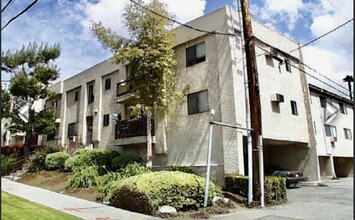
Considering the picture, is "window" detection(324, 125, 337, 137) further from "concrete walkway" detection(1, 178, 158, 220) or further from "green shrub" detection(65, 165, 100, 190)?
"concrete walkway" detection(1, 178, 158, 220)

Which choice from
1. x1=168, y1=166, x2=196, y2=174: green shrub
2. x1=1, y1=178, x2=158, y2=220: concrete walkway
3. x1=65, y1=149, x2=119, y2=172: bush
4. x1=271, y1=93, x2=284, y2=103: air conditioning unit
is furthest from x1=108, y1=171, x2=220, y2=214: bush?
x1=271, y1=93, x2=284, y2=103: air conditioning unit

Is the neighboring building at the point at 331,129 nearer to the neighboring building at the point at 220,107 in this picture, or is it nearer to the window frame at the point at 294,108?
the neighboring building at the point at 220,107

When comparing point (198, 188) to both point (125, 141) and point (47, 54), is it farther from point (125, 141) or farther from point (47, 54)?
point (47, 54)

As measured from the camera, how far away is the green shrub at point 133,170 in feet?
50.5

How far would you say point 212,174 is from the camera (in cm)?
1528

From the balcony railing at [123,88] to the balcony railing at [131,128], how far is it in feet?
6.38

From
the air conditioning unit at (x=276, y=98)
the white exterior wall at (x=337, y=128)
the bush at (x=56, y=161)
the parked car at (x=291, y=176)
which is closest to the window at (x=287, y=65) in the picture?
the air conditioning unit at (x=276, y=98)

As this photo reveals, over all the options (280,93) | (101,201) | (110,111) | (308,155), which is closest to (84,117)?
(110,111)

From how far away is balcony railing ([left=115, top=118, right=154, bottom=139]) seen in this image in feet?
60.9

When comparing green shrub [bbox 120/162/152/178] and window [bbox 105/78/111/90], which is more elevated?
window [bbox 105/78/111/90]

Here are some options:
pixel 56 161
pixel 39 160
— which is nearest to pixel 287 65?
pixel 56 161

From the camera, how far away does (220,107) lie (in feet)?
51.5

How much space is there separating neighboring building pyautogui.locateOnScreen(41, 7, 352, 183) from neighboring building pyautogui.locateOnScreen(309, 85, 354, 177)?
3.89 m

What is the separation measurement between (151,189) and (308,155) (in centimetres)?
1327
